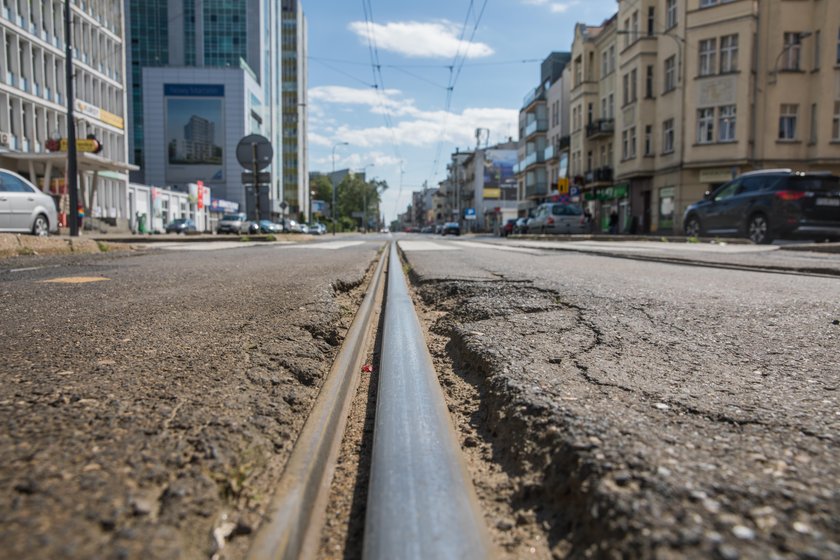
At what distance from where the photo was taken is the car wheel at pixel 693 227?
17250 mm

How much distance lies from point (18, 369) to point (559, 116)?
172 feet

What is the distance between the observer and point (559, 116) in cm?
5078

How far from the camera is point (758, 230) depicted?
1479 centimetres

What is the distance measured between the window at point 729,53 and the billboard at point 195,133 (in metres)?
51.0

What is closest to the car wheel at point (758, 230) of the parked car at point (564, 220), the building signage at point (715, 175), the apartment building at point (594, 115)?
the parked car at point (564, 220)

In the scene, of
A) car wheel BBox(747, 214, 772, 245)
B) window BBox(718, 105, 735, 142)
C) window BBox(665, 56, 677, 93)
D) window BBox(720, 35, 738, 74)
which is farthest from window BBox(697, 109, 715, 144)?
car wheel BBox(747, 214, 772, 245)

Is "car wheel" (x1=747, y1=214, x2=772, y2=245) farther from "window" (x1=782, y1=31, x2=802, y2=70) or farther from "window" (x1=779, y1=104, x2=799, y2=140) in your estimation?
"window" (x1=782, y1=31, x2=802, y2=70)

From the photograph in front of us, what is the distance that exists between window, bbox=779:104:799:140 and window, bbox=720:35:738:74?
9.75 ft

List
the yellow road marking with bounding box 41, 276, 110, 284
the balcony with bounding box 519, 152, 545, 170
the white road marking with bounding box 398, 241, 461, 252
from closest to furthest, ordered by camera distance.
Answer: the yellow road marking with bounding box 41, 276, 110, 284 → the white road marking with bounding box 398, 241, 461, 252 → the balcony with bounding box 519, 152, 545, 170

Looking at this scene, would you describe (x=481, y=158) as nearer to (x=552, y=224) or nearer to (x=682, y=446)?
(x=552, y=224)

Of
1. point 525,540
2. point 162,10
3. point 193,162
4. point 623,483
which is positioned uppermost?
point 162,10

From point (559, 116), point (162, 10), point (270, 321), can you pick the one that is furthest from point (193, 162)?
point (270, 321)

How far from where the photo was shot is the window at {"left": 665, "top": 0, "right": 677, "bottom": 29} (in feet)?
100

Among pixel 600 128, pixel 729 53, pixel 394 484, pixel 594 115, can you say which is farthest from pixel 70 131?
pixel 594 115
